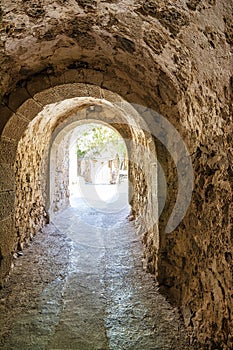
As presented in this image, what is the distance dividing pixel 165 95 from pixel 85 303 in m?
1.82

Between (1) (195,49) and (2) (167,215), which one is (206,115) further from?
(2) (167,215)

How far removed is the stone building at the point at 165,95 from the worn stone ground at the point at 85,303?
18 centimetres

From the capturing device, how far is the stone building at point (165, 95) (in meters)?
1.43

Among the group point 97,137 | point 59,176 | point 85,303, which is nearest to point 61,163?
point 59,176

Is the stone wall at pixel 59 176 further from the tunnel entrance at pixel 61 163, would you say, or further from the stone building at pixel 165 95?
the stone building at pixel 165 95

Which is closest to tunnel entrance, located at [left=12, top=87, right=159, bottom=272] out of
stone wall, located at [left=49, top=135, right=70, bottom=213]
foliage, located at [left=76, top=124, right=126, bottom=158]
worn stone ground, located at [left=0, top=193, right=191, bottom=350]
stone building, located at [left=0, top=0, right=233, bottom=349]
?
stone wall, located at [left=49, top=135, right=70, bottom=213]

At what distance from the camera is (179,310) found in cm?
219

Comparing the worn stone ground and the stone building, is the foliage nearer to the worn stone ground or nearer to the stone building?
the worn stone ground

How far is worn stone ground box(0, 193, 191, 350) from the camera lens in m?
1.88

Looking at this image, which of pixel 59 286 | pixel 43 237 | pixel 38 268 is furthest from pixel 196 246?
pixel 43 237

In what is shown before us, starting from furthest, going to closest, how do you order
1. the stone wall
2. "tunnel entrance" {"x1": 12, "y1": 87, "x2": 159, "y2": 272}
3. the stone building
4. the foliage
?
the foliage < the stone wall < "tunnel entrance" {"x1": 12, "y1": 87, "x2": 159, "y2": 272} < the stone building

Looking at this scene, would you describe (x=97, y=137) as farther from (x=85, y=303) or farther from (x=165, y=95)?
(x=85, y=303)

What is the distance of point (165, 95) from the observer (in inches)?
90.5

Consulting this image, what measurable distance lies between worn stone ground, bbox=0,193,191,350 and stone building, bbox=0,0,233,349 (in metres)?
0.18
